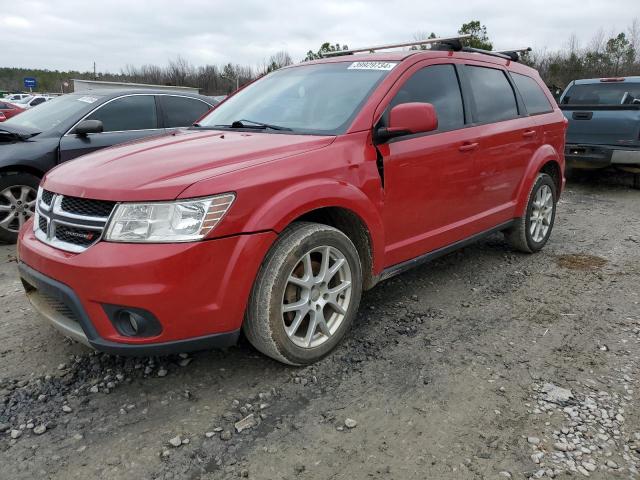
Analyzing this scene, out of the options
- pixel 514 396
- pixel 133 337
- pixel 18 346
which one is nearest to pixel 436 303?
pixel 514 396

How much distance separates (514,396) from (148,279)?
1.90m

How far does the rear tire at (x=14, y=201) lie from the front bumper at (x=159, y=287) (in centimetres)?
311

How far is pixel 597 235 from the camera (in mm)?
5793

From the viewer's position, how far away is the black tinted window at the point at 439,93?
11.2 feet

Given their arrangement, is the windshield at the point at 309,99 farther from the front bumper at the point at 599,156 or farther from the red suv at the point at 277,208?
the front bumper at the point at 599,156

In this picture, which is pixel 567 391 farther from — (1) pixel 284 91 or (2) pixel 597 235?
(2) pixel 597 235

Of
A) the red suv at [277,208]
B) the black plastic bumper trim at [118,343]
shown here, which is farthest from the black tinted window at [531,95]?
the black plastic bumper trim at [118,343]

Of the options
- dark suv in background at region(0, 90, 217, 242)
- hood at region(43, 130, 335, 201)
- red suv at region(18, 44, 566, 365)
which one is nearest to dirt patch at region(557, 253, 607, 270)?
red suv at region(18, 44, 566, 365)

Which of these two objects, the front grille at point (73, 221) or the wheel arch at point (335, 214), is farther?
the wheel arch at point (335, 214)

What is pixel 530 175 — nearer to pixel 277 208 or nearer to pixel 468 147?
pixel 468 147

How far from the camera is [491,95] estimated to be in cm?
418

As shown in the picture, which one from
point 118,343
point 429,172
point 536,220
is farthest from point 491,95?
point 118,343

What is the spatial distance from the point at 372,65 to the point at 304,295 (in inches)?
66.9

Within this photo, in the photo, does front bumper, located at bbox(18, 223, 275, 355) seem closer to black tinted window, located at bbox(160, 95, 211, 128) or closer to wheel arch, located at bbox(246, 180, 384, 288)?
wheel arch, located at bbox(246, 180, 384, 288)
